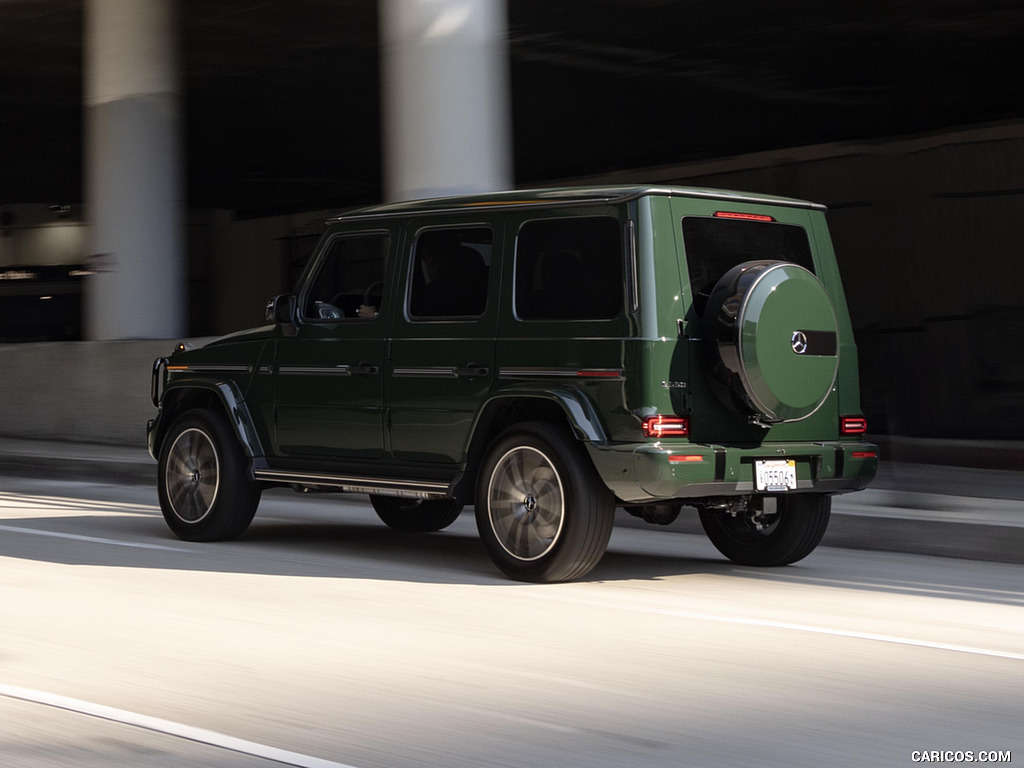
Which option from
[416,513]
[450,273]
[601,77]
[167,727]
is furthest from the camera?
[601,77]

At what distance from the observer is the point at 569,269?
8258mm

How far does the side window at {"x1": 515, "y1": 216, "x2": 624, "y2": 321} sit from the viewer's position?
7.98 metres

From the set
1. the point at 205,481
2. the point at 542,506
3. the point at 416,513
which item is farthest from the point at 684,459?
the point at 205,481

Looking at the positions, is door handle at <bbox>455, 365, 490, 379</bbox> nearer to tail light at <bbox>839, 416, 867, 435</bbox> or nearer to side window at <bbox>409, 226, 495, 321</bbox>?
side window at <bbox>409, 226, 495, 321</bbox>

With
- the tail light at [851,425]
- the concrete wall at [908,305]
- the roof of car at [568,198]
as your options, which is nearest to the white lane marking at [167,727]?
the roof of car at [568,198]

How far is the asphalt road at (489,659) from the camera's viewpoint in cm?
477

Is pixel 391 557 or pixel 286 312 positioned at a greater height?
pixel 286 312

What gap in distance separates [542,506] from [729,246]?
1752 millimetres

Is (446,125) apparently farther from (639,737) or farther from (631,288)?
(639,737)

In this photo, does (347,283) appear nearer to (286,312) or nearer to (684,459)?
(286,312)

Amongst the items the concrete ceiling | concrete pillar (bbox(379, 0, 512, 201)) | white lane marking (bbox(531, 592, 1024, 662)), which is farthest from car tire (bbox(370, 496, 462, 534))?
the concrete ceiling

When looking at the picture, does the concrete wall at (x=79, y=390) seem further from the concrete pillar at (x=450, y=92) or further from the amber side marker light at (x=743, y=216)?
the amber side marker light at (x=743, y=216)

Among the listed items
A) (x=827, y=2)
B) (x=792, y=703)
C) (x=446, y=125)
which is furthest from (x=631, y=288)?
(x=827, y=2)

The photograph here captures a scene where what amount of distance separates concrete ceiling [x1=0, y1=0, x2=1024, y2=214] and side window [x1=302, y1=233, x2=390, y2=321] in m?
10.6
